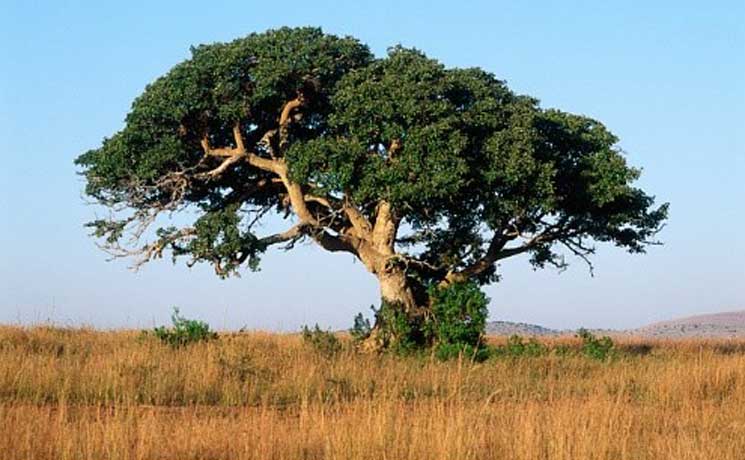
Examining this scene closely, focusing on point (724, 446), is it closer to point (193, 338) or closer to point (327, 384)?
point (327, 384)

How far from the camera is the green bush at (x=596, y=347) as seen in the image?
74.0 ft

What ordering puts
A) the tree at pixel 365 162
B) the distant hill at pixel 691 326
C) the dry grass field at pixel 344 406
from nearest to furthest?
the dry grass field at pixel 344 406, the tree at pixel 365 162, the distant hill at pixel 691 326

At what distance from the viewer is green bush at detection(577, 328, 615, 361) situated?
2255 centimetres

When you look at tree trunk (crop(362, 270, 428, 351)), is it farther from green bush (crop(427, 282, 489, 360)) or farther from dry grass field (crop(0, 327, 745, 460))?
dry grass field (crop(0, 327, 745, 460))

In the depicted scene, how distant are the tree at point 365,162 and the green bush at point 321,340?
5.15 feet

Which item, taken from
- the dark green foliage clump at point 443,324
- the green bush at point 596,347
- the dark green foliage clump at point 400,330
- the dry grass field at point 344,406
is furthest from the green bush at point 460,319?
the green bush at point 596,347

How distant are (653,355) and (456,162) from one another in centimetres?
744

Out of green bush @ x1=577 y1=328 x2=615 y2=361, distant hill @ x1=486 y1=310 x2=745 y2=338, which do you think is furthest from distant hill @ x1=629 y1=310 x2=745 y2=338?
green bush @ x1=577 y1=328 x2=615 y2=361

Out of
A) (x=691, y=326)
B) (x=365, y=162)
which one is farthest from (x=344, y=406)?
(x=691, y=326)

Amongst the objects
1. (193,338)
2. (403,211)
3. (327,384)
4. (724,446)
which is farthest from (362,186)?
(724,446)

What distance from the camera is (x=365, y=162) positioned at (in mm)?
20984

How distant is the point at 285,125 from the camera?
2328cm

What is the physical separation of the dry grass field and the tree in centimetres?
304

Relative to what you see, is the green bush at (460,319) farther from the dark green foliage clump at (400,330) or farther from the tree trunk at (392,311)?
the tree trunk at (392,311)
